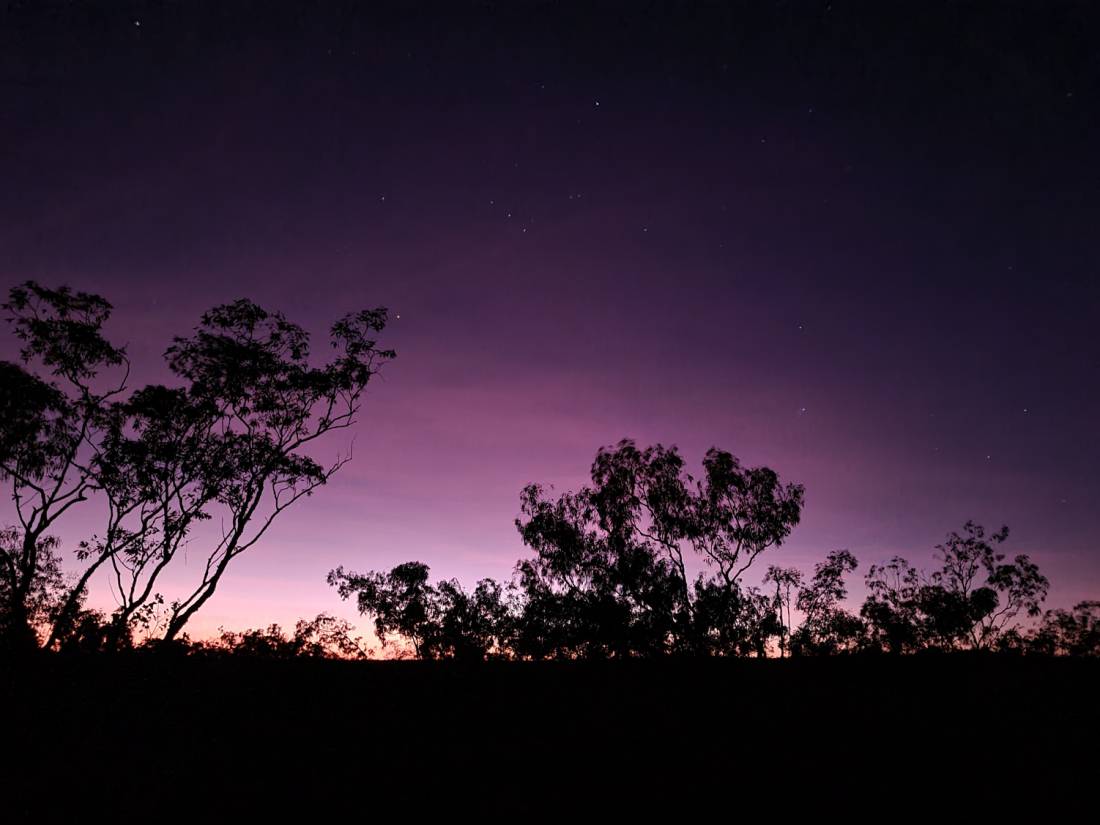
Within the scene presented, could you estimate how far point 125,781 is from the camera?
1642cm

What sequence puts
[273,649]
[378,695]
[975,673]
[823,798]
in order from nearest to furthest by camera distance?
1. [823,798]
2. [378,695]
3. [975,673]
4. [273,649]

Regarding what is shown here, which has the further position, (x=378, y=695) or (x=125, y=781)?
(x=378, y=695)

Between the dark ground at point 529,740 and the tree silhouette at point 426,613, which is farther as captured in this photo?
the tree silhouette at point 426,613

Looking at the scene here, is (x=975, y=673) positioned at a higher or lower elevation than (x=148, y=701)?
higher

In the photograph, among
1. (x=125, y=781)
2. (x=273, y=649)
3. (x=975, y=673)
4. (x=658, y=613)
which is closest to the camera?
(x=125, y=781)

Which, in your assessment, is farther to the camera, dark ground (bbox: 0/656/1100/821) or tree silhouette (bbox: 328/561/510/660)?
tree silhouette (bbox: 328/561/510/660)

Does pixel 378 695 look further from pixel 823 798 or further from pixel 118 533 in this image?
pixel 823 798

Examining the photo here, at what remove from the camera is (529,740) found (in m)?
19.4

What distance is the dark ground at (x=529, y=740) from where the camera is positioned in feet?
49.4

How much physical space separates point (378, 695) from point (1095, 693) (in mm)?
27242

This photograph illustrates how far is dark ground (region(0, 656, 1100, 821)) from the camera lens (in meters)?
15.1

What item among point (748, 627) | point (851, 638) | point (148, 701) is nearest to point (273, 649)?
point (148, 701)

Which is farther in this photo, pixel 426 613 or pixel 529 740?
pixel 426 613

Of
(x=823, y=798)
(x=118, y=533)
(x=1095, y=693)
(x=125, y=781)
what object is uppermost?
(x=118, y=533)
